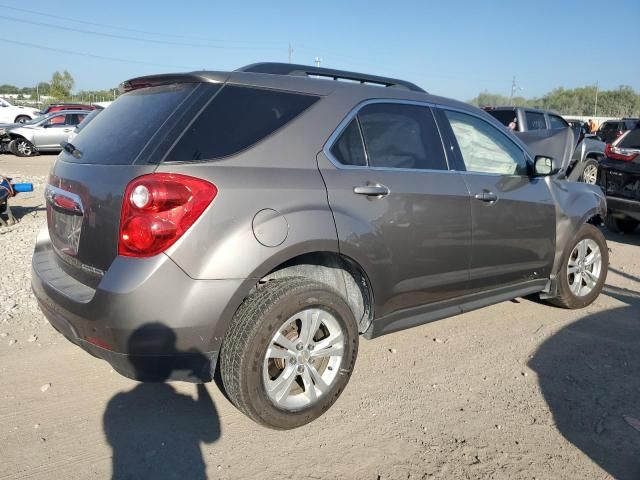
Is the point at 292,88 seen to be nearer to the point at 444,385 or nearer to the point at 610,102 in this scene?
the point at 444,385

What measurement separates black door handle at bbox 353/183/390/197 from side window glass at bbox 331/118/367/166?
155 millimetres

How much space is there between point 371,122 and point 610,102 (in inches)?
2672

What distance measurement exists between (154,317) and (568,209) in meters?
3.50

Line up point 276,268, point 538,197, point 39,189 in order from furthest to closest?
point 39,189, point 538,197, point 276,268

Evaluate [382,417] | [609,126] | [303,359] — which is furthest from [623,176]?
[609,126]

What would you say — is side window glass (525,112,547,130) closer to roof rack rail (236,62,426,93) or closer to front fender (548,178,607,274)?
front fender (548,178,607,274)

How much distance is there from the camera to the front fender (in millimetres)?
4283

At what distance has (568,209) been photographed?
14.3ft

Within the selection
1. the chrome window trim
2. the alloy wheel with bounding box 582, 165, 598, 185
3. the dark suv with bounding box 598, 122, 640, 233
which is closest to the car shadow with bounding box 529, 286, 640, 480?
the chrome window trim

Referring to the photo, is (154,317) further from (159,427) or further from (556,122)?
→ (556,122)

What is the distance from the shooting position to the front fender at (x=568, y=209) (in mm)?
4283

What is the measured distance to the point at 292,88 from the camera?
9.52 ft

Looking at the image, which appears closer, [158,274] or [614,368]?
[158,274]

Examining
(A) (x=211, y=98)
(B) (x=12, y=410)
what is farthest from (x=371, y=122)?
(B) (x=12, y=410)
